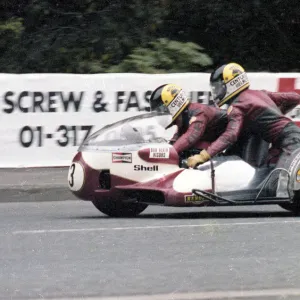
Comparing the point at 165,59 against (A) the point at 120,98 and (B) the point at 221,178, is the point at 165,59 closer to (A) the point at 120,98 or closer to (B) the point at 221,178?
(A) the point at 120,98

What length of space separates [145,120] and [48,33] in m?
10.8

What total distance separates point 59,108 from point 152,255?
7.54 metres

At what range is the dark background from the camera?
20.7m

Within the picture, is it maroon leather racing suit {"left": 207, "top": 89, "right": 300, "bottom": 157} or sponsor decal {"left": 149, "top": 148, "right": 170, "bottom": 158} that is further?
maroon leather racing suit {"left": 207, "top": 89, "right": 300, "bottom": 157}

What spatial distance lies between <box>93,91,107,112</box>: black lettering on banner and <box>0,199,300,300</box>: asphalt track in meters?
3.82

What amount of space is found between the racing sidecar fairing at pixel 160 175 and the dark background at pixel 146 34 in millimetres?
8470

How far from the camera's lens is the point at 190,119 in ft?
37.3

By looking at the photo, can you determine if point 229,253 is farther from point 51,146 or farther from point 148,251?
point 51,146

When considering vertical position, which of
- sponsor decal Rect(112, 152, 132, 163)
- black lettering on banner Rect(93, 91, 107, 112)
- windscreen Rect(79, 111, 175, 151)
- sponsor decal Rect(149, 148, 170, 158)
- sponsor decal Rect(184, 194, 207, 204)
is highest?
windscreen Rect(79, 111, 175, 151)

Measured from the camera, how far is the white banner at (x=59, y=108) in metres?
15.8

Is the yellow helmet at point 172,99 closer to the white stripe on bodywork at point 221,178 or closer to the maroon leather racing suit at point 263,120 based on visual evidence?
the maroon leather racing suit at point 263,120

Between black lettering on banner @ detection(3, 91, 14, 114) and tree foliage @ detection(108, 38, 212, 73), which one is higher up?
black lettering on banner @ detection(3, 91, 14, 114)

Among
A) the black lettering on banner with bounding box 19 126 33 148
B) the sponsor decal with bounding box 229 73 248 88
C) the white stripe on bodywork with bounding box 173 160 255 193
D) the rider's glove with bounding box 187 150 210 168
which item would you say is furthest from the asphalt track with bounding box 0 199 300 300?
the black lettering on banner with bounding box 19 126 33 148

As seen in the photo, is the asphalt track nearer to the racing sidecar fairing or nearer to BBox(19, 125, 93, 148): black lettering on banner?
the racing sidecar fairing
